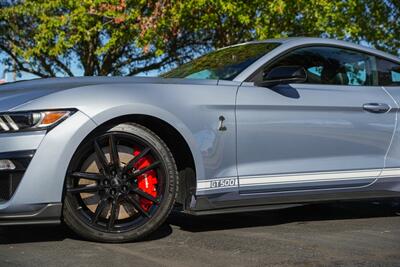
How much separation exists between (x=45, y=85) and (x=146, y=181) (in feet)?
3.07

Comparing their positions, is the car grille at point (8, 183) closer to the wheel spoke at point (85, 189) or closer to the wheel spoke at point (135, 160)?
the wheel spoke at point (85, 189)

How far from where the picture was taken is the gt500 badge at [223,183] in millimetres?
4219

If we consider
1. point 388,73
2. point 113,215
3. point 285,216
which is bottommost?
point 285,216

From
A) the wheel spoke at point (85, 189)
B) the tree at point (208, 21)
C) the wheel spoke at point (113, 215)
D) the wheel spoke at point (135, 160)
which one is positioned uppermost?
the tree at point (208, 21)

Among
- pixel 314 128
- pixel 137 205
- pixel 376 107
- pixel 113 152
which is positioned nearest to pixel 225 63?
pixel 314 128

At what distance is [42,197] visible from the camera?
371cm

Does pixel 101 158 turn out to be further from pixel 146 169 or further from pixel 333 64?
pixel 333 64

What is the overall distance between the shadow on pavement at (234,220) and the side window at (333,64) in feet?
3.82

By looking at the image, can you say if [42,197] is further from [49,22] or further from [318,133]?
[49,22]

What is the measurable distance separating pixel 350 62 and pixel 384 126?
26.9 inches

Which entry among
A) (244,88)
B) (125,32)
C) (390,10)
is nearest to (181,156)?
(244,88)

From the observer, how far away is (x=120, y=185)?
3996 millimetres

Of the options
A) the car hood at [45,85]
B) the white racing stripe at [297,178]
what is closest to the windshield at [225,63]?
the car hood at [45,85]

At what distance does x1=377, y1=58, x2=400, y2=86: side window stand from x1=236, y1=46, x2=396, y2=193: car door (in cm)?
12
